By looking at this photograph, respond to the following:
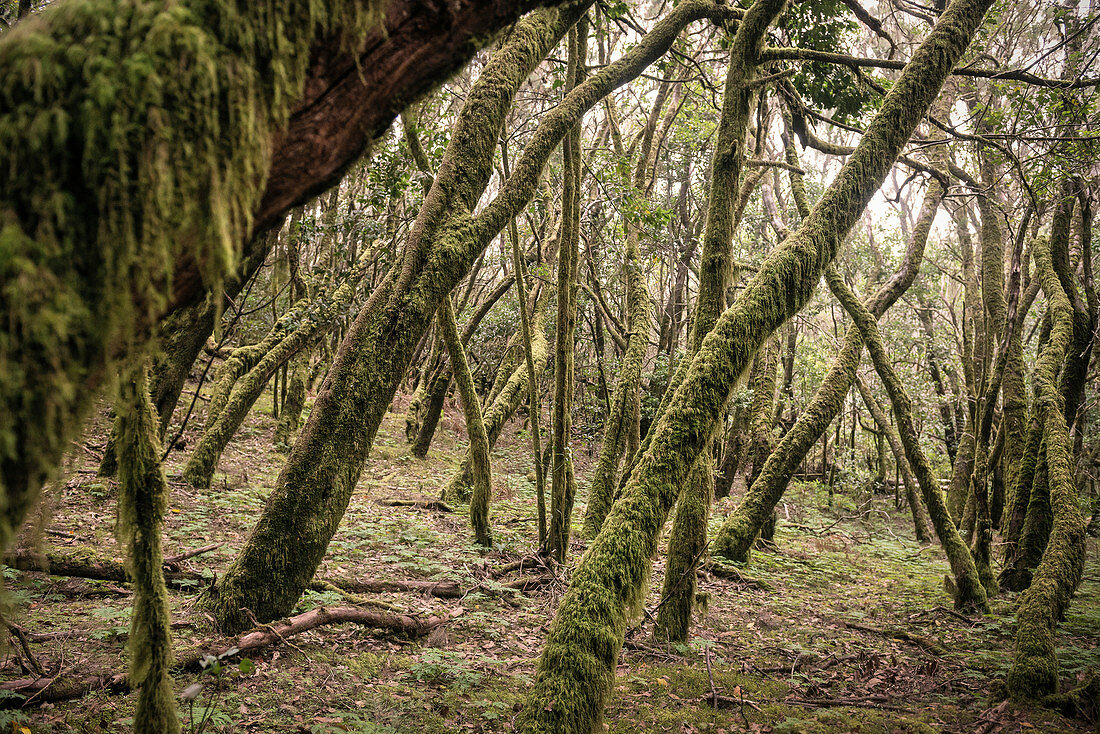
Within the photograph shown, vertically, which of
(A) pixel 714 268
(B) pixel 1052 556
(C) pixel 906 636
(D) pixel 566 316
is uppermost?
(A) pixel 714 268

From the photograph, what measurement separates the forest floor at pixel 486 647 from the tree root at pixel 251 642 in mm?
52

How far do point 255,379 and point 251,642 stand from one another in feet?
15.7

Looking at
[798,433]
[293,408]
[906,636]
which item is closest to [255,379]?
[293,408]

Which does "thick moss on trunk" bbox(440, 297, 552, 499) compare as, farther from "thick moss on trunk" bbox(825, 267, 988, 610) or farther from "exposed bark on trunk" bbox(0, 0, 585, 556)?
"exposed bark on trunk" bbox(0, 0, 585, 556)

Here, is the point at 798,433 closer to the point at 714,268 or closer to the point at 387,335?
the point at 714,268

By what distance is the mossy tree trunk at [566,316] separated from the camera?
17.6 feet


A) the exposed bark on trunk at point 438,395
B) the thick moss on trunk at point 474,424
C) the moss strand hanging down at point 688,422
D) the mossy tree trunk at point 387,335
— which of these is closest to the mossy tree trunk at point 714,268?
the moss strand hanging down at point 688,422

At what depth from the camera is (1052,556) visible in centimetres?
442

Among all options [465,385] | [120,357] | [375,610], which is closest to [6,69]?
[120,357]

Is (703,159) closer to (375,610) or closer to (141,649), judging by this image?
(375,610)

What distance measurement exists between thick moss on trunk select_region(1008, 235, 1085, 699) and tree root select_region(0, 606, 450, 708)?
401cm

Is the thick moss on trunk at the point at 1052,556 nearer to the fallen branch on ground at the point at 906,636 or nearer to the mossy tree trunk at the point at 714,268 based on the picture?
the fallen branch on ground at the point at 906,636

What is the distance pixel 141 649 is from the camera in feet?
6.25

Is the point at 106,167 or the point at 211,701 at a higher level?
the point at 106,167
